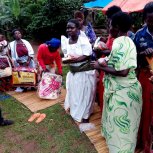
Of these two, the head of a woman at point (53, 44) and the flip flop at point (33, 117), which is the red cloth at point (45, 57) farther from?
the flip flop at point (33, 117)

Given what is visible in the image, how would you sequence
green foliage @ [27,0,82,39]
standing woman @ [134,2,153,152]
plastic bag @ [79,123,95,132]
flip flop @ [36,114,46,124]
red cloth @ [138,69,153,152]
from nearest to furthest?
standing woman @ [134,2,153,152]
red cloth @ [138,69,153,152]
plastic bag @ [79,123,95,132]
flip flop @ [36,114,46,124]
green foliage @ [27,0,82,39]

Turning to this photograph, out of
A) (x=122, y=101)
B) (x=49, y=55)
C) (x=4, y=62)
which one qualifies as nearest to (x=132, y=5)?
(x=49, y=55)

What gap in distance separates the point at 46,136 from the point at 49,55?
202 centimetres

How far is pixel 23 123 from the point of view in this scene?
4.81m

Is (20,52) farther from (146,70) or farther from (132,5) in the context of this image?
(146,70)

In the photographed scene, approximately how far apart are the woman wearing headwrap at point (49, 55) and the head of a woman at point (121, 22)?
8.60ft

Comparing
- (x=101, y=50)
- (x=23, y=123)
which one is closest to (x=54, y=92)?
(x=23, y=123)

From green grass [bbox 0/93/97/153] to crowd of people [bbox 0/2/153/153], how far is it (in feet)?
1.02

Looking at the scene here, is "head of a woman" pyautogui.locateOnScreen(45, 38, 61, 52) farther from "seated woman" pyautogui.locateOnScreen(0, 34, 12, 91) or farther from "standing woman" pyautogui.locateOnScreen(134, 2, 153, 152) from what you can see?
"standing woman" pyautogui.locateOnScreen(134, 2, 153, 152)

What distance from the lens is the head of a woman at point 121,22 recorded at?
2990 millimetres

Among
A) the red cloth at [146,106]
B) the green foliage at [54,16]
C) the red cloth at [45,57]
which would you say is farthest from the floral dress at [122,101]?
the green foliage at [54,16]

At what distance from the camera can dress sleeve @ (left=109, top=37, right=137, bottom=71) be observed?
2.98m

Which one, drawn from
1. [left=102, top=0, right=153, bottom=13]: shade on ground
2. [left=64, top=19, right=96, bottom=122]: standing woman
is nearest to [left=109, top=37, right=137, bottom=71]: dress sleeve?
[left=64, top=19, right=96, bottom=122]: standing woman

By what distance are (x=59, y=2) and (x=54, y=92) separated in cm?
599
